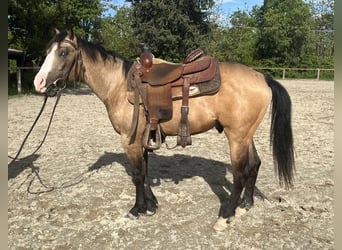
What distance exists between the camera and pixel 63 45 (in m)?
2.54

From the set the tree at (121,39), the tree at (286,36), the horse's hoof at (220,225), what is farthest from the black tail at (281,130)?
the tree at (286,36)

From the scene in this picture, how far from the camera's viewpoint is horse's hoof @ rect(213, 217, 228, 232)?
2689 millimetres

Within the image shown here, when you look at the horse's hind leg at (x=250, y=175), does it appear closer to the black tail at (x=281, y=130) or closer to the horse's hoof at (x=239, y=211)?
the horse's hoof at (x=239, y=211)

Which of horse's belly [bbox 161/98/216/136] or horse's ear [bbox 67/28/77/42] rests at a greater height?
horse's ear [bbox 67/28/77/42]

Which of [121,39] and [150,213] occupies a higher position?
[121,39]

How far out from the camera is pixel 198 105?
106 inches

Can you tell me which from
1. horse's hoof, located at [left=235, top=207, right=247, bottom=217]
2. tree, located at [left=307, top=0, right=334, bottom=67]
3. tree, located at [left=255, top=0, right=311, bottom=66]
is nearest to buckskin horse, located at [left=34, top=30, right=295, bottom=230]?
horse's hoof, located at [left=235, top=207, right=247, bottom=217]

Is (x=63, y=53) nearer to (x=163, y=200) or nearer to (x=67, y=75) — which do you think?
(x=67, y=75)

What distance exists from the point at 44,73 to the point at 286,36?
28924mm

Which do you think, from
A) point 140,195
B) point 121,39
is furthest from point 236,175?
point 121,39

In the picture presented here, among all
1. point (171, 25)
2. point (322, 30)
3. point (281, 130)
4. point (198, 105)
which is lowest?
point (281, 130)

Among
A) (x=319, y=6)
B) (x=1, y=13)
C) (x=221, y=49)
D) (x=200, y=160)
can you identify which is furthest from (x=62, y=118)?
(x=319, y=6)

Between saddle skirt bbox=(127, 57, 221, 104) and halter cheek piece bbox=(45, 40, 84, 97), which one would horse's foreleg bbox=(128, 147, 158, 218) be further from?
halter cheek piece bbox=(45, 40, 84, 97)

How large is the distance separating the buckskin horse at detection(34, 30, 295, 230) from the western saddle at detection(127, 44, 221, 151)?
0.11 ft
